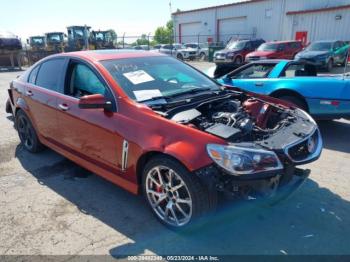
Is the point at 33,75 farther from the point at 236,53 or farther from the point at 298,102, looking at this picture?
the point at 236,53

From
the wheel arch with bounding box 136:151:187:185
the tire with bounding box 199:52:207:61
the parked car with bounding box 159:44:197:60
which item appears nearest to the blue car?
the wheel arch with bounding box 136:151:187:185

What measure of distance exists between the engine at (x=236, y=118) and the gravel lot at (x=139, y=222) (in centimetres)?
67

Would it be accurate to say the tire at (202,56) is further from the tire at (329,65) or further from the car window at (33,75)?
the car window at (33,75)

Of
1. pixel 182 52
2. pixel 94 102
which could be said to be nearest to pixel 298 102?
pixel 94 102

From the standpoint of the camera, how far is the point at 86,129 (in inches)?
142

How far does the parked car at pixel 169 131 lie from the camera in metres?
2.62

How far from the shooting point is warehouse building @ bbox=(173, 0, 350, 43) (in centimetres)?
2519

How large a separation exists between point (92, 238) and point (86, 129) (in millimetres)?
1227

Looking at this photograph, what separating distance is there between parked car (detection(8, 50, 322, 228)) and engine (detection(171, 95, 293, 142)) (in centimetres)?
1

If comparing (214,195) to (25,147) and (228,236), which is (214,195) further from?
(25,147)

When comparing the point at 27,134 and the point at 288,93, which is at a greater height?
the point at 288,93

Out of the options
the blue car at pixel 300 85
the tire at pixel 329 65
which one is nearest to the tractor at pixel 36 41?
the tire at pixel 329 65

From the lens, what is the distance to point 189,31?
3809cm

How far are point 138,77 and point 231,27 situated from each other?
1255 inches
